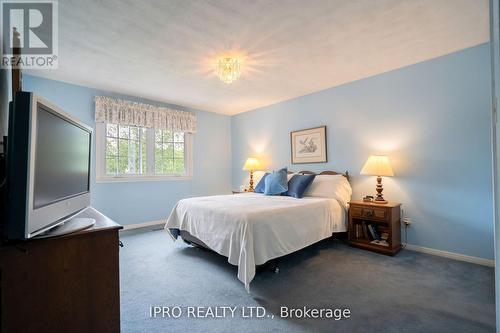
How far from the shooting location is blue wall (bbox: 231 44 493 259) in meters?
2.50

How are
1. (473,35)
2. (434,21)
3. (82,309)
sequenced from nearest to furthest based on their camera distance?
(82,309)
(434,21)
(473,35)

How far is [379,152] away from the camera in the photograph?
323 centimetres

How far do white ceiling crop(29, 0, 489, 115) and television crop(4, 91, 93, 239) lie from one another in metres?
1.34

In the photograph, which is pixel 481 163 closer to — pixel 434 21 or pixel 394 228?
pixel 394 228

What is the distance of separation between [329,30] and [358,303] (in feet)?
7.84

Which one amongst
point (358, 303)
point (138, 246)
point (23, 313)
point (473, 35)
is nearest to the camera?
point (23, 313)

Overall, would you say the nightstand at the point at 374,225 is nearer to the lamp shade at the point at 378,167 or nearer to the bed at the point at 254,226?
the bed at the point at 254,226

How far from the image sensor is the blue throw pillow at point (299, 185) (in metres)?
3.40

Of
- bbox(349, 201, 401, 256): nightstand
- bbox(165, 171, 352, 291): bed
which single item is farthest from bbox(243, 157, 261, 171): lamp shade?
bbox(349, 201, 401, 256): nightstand

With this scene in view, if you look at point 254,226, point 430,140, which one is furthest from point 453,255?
point 254,226

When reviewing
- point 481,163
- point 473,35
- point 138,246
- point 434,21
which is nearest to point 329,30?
point 434,21

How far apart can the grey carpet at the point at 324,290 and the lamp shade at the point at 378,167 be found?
1.00 m

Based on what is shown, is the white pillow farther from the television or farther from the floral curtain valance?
the television

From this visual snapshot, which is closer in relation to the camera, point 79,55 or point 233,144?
point 79,55
